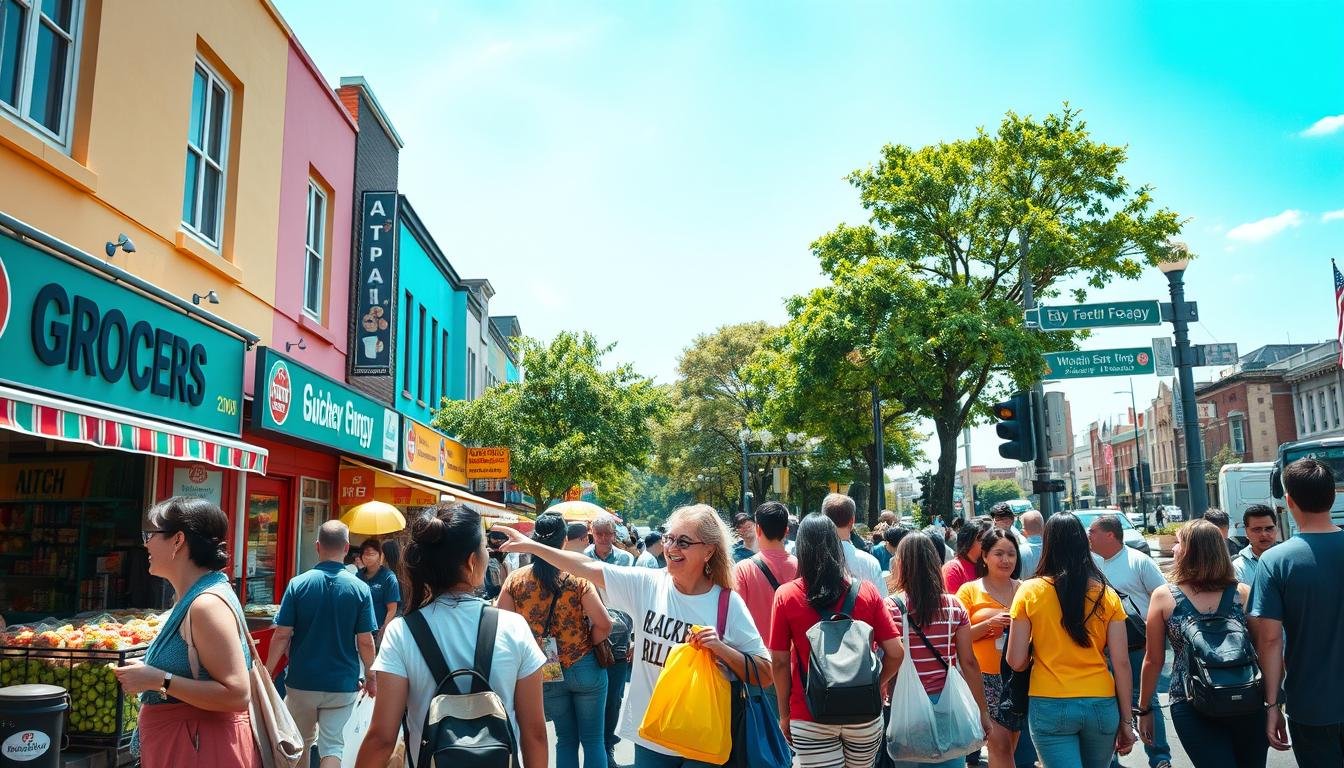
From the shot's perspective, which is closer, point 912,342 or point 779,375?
point 912,342

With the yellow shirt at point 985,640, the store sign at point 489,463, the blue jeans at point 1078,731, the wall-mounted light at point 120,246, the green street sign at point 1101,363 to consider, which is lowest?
the blue jeans at point 1078,731

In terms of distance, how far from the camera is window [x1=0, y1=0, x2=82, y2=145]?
7.00 meters

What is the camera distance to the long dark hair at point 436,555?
Answer: 3188mm

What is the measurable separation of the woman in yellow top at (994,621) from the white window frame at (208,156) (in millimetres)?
8205

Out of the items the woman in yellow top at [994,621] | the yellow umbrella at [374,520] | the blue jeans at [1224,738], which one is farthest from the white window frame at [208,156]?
the blue jeans at [1224,738]

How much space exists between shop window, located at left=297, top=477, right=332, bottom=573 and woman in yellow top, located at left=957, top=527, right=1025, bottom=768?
9.77 metres

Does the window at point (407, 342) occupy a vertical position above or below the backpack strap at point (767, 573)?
above

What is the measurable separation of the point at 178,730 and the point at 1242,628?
466 cm

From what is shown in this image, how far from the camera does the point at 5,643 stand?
6.56m

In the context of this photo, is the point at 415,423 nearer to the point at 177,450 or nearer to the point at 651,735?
the point at 177,450

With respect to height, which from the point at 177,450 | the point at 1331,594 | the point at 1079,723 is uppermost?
the point at 177,450

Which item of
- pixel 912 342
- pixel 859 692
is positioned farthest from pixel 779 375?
pixel 859 692

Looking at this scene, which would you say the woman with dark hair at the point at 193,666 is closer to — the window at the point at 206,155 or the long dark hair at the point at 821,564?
the long dark hair at the point at 821,564

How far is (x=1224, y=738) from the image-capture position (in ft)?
14.6
